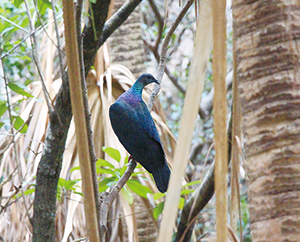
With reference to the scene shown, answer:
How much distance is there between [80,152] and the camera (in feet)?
1.76

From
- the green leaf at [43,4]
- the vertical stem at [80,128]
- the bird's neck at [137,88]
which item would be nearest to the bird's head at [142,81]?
the bird's neck at [137,88]

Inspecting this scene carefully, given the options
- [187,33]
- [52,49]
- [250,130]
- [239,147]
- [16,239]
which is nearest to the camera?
[239,147]

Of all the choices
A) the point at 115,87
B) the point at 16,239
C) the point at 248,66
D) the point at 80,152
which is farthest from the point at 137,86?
the point at 80,152

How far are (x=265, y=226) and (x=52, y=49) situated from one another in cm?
302

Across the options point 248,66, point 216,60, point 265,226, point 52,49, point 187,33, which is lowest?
point 265,226

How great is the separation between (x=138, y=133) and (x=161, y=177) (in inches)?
16.3

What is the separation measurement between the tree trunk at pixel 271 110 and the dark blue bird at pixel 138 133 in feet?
5.78

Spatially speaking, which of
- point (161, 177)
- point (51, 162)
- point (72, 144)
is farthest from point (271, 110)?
point (72, 144)

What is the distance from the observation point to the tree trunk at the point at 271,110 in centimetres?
83

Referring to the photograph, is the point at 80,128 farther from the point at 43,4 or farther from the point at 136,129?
the point at 136,129

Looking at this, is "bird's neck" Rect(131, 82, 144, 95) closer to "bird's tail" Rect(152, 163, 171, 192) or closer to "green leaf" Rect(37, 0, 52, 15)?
"bird's tail" Rect(152, 163, 171, 192)

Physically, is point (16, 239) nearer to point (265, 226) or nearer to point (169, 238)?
point (265, 226)

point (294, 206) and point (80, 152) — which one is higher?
point (80, 152)

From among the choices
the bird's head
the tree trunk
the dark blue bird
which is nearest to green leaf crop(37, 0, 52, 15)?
the dark blue bird
